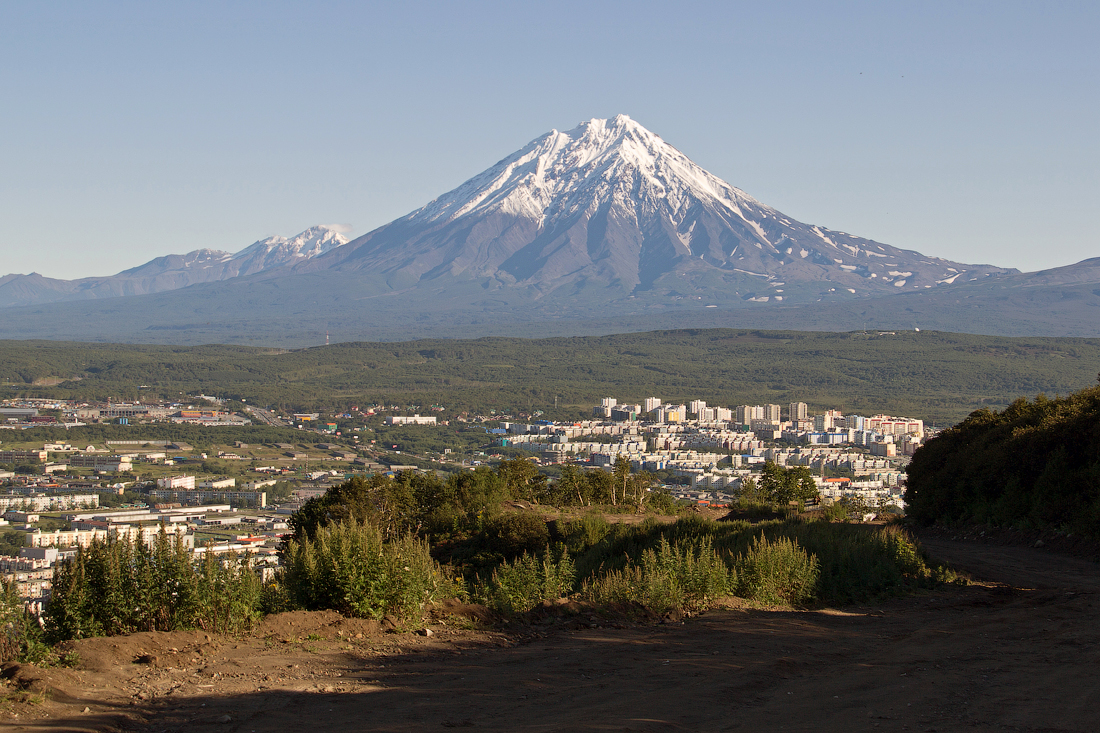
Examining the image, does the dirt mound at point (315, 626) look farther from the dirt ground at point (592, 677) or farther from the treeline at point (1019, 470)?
the treeline at point (1019, 470)

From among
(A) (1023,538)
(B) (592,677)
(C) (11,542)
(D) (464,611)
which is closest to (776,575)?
(D) (464,611)

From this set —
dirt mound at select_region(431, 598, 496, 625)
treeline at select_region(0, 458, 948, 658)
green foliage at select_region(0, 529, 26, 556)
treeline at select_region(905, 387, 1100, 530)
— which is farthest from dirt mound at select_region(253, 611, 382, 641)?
green foliage at select_region(0, 529, 26, 556)

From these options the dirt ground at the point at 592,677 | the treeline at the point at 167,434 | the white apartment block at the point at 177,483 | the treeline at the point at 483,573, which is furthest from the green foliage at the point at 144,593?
the treeline at the point at 167,434

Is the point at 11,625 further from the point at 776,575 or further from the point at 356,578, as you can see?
the point at 776,575

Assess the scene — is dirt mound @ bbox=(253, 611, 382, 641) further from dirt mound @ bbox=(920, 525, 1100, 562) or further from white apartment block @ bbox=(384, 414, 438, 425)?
white apartment block @ bbox=(384, 414, 438, 425)

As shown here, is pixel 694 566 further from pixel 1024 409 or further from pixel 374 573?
pixel 1024 409

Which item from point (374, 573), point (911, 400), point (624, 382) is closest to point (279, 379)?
point (624, 382)

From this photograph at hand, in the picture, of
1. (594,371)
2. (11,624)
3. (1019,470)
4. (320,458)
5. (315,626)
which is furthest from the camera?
(594,371)
